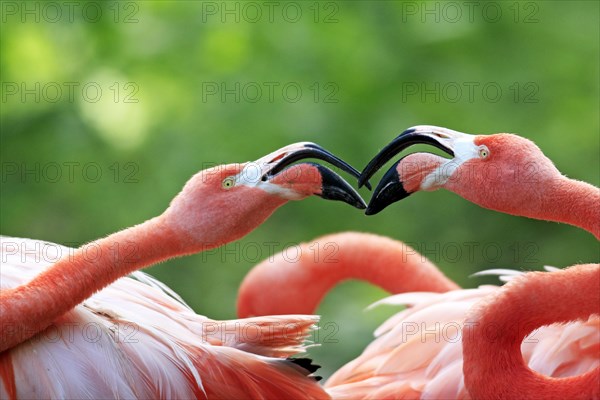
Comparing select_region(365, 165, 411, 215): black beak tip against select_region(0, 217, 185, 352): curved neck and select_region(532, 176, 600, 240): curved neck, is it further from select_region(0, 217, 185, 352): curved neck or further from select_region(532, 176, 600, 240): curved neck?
select_region(0, 217, 185, 352): curved neck

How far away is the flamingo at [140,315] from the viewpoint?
233cm

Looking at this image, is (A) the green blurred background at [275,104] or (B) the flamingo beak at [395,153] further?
(A) the green blurred background at [275,104]

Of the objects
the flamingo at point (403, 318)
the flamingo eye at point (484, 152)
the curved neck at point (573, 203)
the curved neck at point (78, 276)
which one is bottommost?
the flamingo at point (403, 318)

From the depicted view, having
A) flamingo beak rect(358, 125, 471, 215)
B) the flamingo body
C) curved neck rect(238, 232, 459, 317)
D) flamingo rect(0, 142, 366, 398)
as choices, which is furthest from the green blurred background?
flamingo beak rect(358, 125, 471, 215)

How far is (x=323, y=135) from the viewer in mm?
5770

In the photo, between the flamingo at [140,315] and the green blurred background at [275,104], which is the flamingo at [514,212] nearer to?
the flamingo at [140,315]

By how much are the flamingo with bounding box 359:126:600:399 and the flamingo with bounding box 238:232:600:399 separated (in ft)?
0.11

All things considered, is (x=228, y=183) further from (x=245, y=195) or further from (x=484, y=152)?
(x=484, y=152)

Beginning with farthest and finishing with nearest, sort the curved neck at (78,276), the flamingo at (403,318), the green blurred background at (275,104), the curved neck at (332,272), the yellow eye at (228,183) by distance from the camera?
the green blurred background at (275,104), the curved neck at (332,272), the flamingo at (403,318), the yellow eye at (228,183), the curved neck at (78,276)

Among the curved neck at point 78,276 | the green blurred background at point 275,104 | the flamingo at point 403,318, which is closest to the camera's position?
the curved neck at point 78,276

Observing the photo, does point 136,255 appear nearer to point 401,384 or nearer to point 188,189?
point 188,189

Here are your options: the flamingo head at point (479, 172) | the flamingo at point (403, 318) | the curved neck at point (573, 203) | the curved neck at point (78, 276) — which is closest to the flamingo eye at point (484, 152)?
the flamingo head at point (479, 172)

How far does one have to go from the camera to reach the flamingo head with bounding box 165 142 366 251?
7.77 feet

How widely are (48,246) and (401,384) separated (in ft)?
3.68
